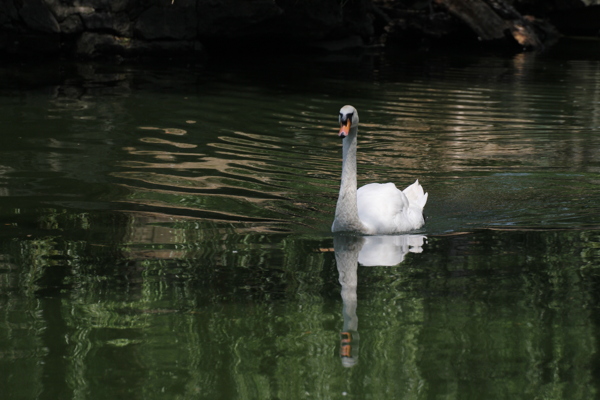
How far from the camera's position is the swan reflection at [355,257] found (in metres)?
4.89

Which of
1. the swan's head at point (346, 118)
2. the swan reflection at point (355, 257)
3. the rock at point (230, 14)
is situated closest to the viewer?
the swan reflection at point (355, 257)

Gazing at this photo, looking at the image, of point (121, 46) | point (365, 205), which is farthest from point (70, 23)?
point (365, 205)

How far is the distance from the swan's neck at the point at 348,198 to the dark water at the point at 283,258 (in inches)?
5.5

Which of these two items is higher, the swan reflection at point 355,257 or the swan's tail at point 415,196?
the swan's tail at point 415,196

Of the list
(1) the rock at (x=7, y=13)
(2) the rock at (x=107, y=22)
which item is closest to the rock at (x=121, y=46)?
(2) the rock at (x=107, y=22)

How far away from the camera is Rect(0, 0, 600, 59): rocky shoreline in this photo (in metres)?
18.0

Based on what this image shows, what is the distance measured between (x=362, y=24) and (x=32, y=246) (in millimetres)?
16606

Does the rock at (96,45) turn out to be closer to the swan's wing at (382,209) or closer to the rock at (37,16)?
the rock at (37,16)

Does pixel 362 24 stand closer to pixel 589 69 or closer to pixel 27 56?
pixel 589 69

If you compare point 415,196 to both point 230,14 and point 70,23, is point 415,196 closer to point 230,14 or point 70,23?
point 230,14

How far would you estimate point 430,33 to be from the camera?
76.7ft

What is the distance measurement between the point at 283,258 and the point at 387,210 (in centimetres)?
122

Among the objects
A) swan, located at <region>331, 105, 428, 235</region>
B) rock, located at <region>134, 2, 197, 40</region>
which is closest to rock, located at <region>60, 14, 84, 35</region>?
rock, located at <region>134, 2, 197, 40</region>

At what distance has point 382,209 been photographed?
23.0ft
